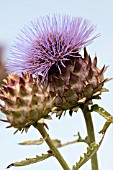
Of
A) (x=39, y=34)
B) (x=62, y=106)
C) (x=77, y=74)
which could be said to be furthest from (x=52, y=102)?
(x=39, y=34)

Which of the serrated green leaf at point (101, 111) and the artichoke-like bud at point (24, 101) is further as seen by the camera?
the serrated green leaf at point (101, 111)

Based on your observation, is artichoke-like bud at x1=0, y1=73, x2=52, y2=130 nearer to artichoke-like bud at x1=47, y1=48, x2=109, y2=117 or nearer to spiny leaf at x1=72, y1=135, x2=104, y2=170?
artichoke-like bud at x1=47, y1=48, x2=109, y2=117

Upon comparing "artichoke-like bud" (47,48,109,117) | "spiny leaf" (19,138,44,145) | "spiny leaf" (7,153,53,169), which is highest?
"artichoke-like bud" (47,48,109,117)

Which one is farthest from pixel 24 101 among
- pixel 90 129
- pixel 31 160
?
pixel 90 129

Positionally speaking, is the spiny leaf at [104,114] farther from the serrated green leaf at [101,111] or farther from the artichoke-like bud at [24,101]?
the artichoke-like bud at [24,101]

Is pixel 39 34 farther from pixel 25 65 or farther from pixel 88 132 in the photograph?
A: pixel 88 132

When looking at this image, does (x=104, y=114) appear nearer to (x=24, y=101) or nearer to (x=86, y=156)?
(x=86, y=156)

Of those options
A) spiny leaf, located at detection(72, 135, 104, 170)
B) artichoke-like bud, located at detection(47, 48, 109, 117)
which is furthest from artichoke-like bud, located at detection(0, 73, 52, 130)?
spiny leaf, located at detection(72, 135, 104, 170)

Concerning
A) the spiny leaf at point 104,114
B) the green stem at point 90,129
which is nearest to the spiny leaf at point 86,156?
the spiny leaf at point 104,114
